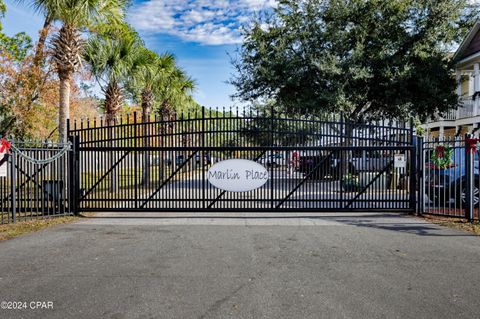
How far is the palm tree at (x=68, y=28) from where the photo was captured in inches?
487

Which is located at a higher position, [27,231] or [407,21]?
[407,21]

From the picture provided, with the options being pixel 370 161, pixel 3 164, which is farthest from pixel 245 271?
pixel 3 164

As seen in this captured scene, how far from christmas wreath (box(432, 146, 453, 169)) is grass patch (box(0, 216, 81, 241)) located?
8.83m

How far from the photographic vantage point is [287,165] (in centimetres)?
941

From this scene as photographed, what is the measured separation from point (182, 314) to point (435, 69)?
52.8 feet

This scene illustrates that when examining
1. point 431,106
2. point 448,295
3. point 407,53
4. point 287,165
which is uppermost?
point 407,53

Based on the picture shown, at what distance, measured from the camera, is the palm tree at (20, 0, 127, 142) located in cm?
1236

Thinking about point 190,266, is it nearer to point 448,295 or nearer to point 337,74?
point 448,295

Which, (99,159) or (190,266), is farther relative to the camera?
(99,159)

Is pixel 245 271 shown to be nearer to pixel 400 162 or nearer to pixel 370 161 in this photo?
pixel 370 161

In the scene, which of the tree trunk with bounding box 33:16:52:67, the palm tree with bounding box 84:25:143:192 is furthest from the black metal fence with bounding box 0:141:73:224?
the tree trunk with bounding box 33:16:52:67

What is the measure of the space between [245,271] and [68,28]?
1165cm

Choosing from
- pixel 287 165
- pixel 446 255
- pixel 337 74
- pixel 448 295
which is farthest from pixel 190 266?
pixel 337 74

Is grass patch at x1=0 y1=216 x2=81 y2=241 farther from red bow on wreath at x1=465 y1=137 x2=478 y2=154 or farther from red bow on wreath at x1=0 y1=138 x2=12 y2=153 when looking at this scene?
red bow on wreath at x1=465 y1=137 x2=478 y2=154
